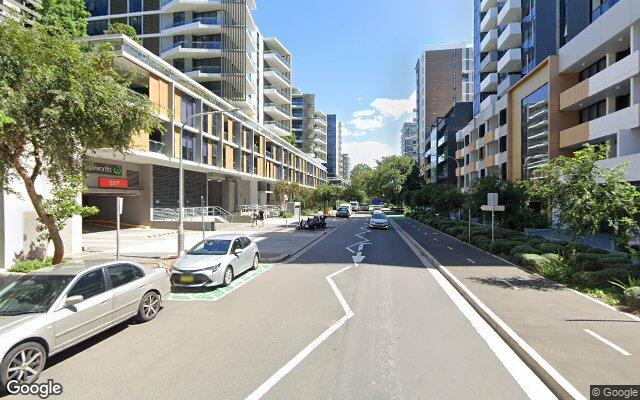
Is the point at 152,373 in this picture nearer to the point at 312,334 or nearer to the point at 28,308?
the point at 28,308

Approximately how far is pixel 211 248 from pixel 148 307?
14.2 feet

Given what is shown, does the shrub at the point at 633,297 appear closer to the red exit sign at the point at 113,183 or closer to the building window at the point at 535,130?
the building window at the point at 535,130

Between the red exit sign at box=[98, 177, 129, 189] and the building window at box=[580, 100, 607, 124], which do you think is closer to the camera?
the building window at box=[580, 100, 607, 124]

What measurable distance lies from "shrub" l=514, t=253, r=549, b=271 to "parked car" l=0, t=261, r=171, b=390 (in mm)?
11755

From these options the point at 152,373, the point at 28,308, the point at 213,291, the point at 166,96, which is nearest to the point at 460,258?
the point at 213,291

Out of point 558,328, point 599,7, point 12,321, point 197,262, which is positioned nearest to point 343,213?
point 599,7

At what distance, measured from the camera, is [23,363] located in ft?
17.5

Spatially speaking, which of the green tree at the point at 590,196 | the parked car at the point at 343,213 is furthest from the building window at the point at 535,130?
the parked car at the point at 343,213

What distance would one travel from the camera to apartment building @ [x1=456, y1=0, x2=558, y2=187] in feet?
120

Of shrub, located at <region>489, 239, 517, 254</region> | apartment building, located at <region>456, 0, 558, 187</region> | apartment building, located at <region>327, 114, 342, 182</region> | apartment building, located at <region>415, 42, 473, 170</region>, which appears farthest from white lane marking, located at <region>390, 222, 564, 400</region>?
apartment building, located at <region>327, 114, 342, 182</region>

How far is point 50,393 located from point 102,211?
32558mm

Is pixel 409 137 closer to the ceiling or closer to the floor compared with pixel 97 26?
closer to the ceiling

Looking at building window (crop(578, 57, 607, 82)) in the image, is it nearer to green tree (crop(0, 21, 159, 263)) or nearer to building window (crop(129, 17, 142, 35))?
green tree (crop(0, 21, 159, 263))

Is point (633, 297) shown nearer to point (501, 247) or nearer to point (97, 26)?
point (501, 247)
